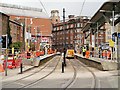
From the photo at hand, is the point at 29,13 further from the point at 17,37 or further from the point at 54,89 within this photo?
the point at 54,89

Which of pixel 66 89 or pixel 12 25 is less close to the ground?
pixel 12 25

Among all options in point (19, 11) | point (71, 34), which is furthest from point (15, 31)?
point (71, 34)

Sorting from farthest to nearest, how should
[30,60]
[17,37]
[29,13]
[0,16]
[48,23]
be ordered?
[48,23], [29,13], [17,37], [0,16], [30,60]

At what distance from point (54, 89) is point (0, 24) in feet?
207

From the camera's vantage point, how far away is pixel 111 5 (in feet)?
A: 137

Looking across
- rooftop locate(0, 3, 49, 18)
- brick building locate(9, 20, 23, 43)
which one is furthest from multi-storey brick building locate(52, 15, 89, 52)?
brick building locate(9, 20, 23, 43)

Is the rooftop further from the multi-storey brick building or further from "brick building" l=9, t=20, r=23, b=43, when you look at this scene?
"brick building" l=9, t=20, r=23, b=43

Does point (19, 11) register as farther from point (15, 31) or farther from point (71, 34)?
Answer: point (15, 31)

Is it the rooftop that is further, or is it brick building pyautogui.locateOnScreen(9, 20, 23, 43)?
the rooftop

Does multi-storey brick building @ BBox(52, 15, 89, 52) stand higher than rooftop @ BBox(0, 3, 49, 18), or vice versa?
rooftop @ BBox(0, 3, 49, 18)

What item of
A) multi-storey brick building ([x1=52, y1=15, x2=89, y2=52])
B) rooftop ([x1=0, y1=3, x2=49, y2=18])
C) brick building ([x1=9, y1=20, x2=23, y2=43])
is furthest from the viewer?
multi-storey brick building ([x1=52, y1=15, x2=89, y2=52])

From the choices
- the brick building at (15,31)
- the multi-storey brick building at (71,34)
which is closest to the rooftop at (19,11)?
the multi-storey brick building at (71,34)

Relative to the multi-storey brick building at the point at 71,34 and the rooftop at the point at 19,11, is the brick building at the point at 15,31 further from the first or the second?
the multi-storey brick building at the point at 71,34

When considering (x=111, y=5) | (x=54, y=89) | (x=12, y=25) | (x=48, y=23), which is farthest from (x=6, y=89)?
(x=48, y=23)
